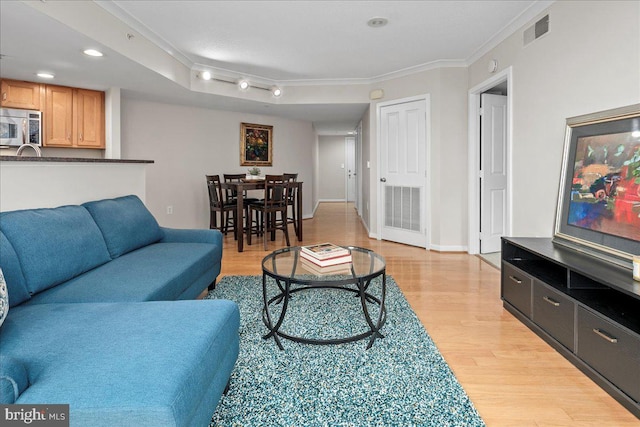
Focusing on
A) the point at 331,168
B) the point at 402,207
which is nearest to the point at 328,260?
the point at 402,207

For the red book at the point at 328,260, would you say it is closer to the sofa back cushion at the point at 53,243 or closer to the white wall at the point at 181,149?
the sofa back cushion at the point at 53,243

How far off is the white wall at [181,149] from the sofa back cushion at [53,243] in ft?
11.7

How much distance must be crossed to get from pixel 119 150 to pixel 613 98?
5.41 meters

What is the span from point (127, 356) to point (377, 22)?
353 cm

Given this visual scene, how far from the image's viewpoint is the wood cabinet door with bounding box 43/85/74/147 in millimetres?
4703

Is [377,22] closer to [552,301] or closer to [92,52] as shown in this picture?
[92,52]

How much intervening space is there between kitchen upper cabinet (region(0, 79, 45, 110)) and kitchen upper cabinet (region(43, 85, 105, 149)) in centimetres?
8

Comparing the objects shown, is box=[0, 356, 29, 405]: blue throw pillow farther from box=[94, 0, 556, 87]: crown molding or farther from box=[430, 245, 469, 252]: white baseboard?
box=[430, 245, 469, 252]: white baseboard

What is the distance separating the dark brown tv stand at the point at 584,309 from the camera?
5.29 feet

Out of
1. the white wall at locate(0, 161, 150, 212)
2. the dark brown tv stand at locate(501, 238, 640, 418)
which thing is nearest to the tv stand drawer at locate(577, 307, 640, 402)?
the dark brown tv stand at locate(501, 238, 640, 418)

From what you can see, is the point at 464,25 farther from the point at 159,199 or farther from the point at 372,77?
the point at 159,199

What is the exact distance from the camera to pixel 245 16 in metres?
3.45

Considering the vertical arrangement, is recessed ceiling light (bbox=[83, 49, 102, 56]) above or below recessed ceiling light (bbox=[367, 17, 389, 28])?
below

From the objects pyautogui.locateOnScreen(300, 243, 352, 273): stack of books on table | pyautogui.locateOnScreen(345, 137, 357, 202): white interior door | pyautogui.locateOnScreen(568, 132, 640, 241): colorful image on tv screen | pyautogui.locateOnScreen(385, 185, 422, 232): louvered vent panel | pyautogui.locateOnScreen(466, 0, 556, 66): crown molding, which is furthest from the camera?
pyautogui.locateOnScreen(345, 137, 357, 202): white interior door
